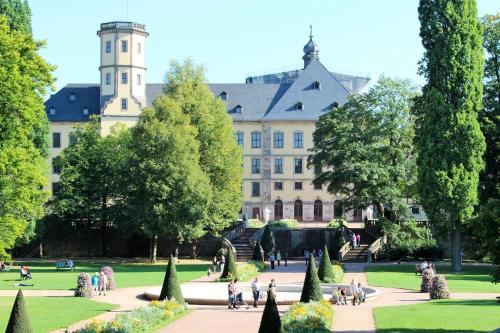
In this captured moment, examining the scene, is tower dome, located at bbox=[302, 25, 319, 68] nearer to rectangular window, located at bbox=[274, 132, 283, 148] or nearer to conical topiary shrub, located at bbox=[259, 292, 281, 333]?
rectangular window, located at bbox=[274, 132, 283, 148]

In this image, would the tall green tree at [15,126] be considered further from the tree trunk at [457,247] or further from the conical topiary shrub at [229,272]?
the tree trunk at [457,247]

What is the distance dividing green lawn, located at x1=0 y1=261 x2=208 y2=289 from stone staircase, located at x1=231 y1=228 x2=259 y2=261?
3290 millimetres

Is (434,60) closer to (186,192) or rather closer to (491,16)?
(491,16)

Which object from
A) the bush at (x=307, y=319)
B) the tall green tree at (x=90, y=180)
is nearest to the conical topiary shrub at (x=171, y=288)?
the bush at (x=307, y=319)

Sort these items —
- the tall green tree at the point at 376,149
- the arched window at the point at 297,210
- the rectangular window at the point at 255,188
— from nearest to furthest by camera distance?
the tall green tree at the point at 376,149 < the arched window at the point at 297,210 < the rectangular window at the point at 255,188

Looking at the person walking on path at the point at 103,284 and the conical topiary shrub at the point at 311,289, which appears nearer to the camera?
the conical topiary shrub at the point at 311,289

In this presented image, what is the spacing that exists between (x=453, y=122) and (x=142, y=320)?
90.9ft

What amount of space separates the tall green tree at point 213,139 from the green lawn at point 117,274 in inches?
225

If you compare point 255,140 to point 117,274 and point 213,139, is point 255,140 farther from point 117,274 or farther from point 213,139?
point 117,274

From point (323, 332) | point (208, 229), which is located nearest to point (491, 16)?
point (208, 229)

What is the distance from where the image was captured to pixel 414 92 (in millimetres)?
61375

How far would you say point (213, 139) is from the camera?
64.9 meters

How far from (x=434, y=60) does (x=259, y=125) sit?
4038 cm

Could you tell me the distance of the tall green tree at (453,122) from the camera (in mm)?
48000
